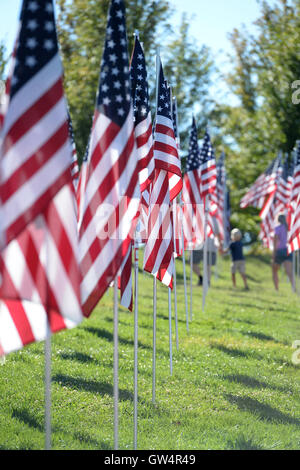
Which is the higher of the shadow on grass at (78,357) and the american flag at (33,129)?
the american flag at (33,129)

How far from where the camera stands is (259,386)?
8.48 metres

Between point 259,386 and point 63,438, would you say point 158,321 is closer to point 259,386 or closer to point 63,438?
point 259,386

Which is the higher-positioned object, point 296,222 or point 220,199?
point 296,222

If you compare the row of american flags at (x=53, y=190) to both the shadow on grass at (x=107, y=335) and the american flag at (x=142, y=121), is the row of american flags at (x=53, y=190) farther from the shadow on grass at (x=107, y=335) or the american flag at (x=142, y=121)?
the shadow on grass at (x=107, y=335)

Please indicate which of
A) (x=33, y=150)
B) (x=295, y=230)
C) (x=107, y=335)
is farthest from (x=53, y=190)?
(x=295, y=230)

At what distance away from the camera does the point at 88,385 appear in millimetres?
8016

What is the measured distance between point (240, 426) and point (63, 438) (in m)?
1.90

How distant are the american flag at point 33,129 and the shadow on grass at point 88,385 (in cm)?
360

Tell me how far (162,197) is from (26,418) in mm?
3207

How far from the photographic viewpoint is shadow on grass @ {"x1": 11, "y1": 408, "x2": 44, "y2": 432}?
638cm

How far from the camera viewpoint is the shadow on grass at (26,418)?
6379 millimetres

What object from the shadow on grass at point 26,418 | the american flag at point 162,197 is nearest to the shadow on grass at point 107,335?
the american flag at point 162,197

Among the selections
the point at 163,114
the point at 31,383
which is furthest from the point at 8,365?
the point at 163,114

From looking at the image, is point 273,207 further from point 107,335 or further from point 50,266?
point 50,266
